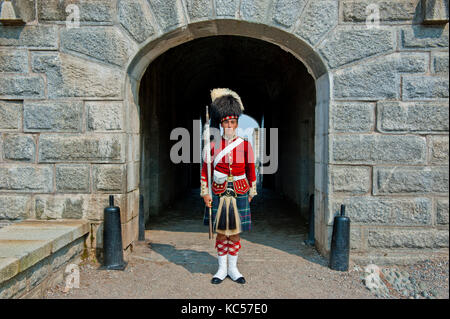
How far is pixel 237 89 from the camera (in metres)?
12.8

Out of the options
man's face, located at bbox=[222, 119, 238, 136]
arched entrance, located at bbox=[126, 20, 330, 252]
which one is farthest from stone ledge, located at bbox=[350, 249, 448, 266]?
man's face, located at bbox=[222, 119, 238, 136]

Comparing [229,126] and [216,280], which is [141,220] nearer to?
[216,280]

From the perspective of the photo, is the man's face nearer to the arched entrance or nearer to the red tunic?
the red tunic

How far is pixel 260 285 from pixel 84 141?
2.38 m

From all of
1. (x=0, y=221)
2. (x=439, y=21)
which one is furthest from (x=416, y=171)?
(x=0, y=221)

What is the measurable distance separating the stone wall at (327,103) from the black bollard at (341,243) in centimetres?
17

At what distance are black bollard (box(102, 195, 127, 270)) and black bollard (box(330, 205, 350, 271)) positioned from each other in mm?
2224

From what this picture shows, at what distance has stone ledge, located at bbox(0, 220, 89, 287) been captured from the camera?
2.70 meters

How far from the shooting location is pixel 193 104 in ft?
40.1

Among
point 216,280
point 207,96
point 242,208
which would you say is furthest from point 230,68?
point 216,280

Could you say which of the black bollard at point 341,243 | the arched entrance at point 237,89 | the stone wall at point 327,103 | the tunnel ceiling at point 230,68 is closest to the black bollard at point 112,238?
the stone wall at point 327,103

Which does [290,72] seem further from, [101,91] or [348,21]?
[101,91]

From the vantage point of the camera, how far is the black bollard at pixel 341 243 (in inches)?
152

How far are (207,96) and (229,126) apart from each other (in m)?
9.40
